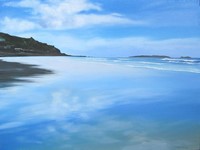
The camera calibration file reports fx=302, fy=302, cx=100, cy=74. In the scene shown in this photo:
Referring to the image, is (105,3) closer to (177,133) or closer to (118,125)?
(118,125)

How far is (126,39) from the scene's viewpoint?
6.51 feet

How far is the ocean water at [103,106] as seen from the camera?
5.64 ft

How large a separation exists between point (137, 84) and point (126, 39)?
305mm

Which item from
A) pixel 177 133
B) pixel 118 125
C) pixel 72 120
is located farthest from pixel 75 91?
pixel 177 133

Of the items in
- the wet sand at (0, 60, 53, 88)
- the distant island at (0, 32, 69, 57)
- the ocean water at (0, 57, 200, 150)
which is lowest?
the ocean water at (0, 57, 200, 150)

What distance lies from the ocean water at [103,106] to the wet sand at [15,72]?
0.11 ft

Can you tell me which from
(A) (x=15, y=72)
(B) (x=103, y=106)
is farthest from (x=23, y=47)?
(B) (x=103, y=106)

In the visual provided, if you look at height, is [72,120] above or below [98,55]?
below

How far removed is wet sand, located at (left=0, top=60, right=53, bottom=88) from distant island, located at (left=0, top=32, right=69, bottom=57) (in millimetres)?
83

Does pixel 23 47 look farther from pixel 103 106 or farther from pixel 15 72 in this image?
pixel 103 106

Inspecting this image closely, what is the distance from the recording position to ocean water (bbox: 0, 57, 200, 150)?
67.7 inches

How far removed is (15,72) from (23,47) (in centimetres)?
18

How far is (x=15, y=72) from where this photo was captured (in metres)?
1.93

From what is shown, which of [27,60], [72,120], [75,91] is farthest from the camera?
[27,60]
